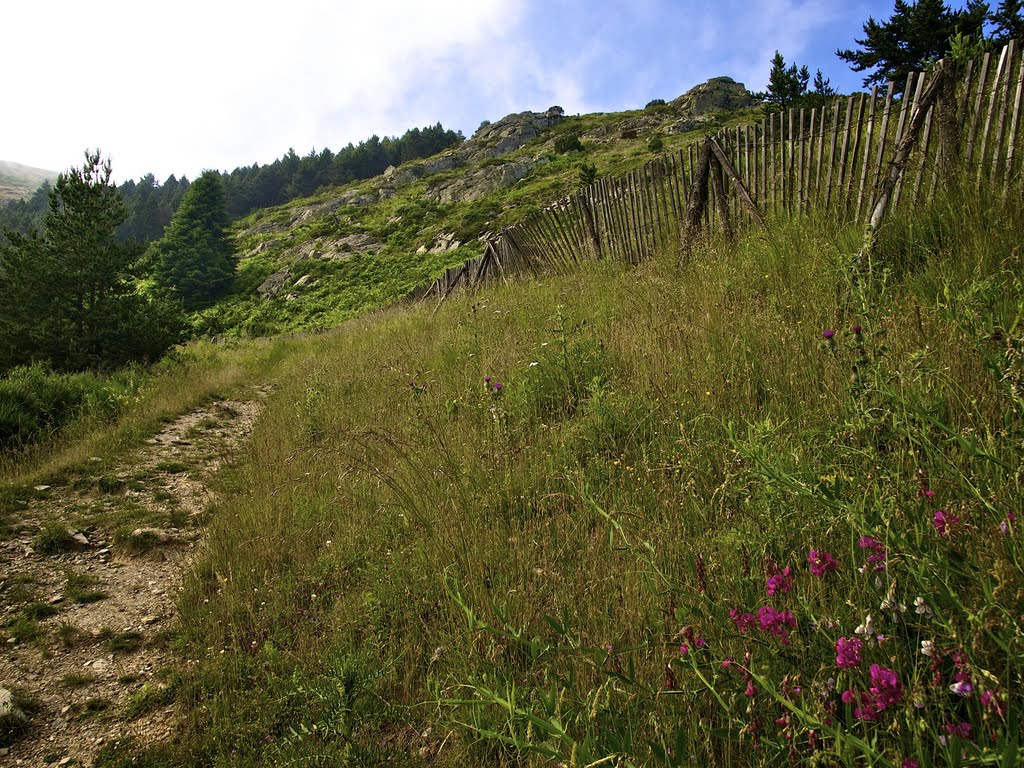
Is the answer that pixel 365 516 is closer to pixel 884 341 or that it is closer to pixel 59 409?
pixel 884 341

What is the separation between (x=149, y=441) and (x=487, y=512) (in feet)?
19.5

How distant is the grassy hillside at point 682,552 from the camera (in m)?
1.18

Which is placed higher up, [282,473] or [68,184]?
[68,184]

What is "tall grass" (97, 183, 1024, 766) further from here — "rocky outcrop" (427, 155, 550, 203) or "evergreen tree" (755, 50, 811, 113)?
"rocky outcrop" (427, 155, 550, 203)

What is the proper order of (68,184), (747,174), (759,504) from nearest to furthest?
(759,504), (747,174), (68,184)

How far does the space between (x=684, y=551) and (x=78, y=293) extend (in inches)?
565

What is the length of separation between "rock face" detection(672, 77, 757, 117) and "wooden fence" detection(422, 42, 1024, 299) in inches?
2766

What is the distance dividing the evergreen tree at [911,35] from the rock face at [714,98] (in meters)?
42.4

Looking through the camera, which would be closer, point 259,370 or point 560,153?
point 259,370

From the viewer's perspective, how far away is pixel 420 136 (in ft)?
334

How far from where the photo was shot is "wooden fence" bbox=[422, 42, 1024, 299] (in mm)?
3701

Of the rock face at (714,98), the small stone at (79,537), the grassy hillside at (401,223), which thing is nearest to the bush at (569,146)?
the grassy hillside at (401,223)

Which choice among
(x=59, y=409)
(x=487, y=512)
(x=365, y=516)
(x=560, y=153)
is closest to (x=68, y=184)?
(x=59, y=409)

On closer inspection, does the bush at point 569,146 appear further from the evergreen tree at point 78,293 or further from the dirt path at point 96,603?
the dirt path at point 96,603
